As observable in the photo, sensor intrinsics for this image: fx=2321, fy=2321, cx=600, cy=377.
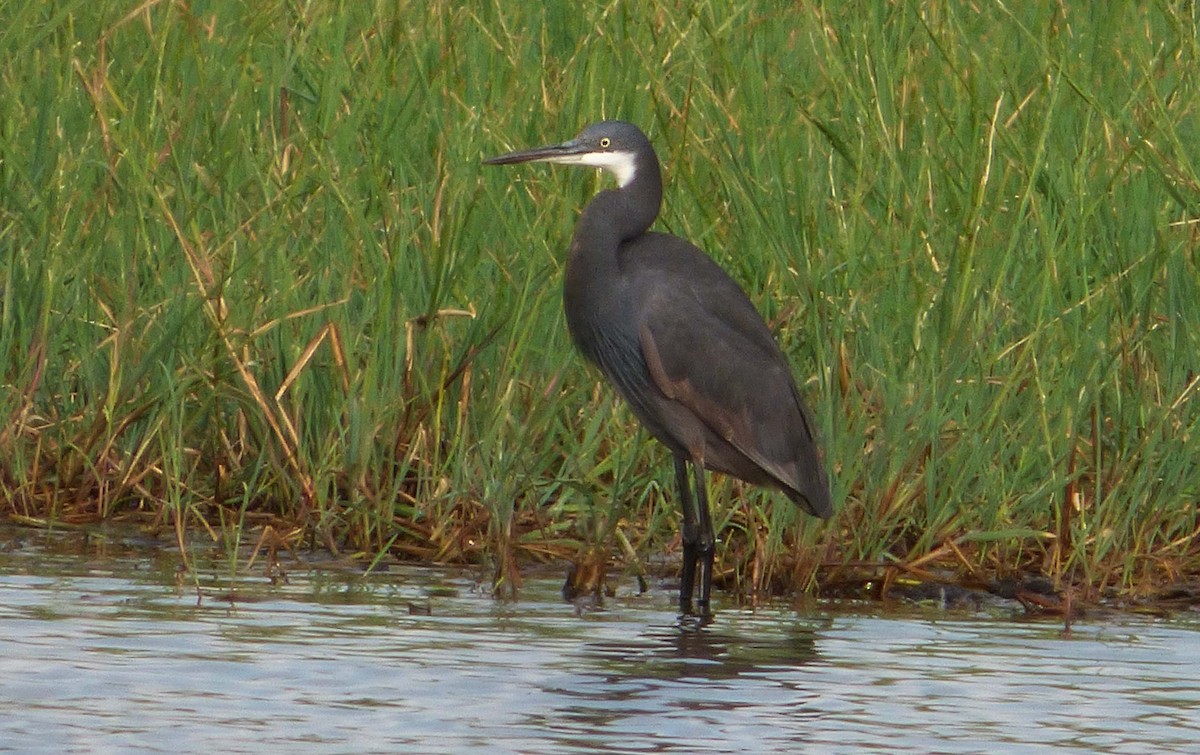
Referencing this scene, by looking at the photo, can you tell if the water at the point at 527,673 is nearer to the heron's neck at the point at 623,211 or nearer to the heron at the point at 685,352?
the heron at the point at 685,352

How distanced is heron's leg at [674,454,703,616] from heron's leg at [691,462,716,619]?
0.02m

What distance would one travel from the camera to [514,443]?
5941 mm

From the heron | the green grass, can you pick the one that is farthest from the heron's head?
the green grass

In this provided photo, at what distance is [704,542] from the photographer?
583 centimetres

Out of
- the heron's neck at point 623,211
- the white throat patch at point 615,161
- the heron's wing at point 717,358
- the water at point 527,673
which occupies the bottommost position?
the water at point 527,673

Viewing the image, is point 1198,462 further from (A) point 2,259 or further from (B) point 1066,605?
Result: (A) point 2,259

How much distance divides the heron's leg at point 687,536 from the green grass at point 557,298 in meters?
0.12

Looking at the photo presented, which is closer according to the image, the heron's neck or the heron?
the heron

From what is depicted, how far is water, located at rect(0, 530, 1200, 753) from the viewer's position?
4.21 meters

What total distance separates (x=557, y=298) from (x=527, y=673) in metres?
1.97

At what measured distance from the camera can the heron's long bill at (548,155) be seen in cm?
619

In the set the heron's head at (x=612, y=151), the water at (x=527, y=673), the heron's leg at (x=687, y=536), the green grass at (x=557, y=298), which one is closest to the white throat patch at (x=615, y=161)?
the heron's head at (x=612, y=151)

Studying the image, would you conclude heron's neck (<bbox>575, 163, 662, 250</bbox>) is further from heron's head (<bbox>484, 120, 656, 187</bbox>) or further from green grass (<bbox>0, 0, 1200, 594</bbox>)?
green grass (<bbox>0, 0, 1200, 594</bbox>)

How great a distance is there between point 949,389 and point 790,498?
20.0 inches
